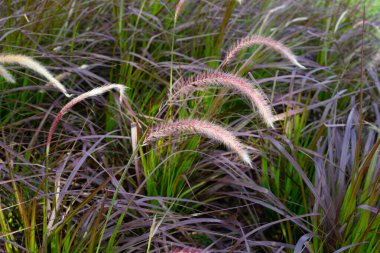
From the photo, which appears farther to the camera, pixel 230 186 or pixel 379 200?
pixel 230 186

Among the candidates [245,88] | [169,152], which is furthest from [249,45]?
[169,152]

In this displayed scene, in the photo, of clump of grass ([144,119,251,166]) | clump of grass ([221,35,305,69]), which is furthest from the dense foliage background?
clump of grass ([221,35,305,69])

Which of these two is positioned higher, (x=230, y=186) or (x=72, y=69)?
(x=72, y=69)

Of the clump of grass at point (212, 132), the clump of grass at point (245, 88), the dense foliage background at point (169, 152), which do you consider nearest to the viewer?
the clump of grass at point (212, 132)

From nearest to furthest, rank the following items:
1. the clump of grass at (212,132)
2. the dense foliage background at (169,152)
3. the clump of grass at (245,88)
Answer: the clump of grass at (212,132), the clump of grass at (245,88), the dense foliage background at (169,152)

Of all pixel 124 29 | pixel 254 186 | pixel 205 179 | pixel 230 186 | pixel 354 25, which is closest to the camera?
pixel 254 186

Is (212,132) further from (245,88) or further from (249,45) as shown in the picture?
(249,45)

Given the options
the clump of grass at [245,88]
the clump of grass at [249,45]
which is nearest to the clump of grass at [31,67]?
the clump of grass at [245,88]

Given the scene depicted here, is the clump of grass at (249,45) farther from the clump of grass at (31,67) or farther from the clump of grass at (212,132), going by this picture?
the clump of grass at (31,67)

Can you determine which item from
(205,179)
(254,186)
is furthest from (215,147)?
(254,186)

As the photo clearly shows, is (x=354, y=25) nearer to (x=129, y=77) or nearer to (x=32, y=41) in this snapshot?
(x=129, y=77)
